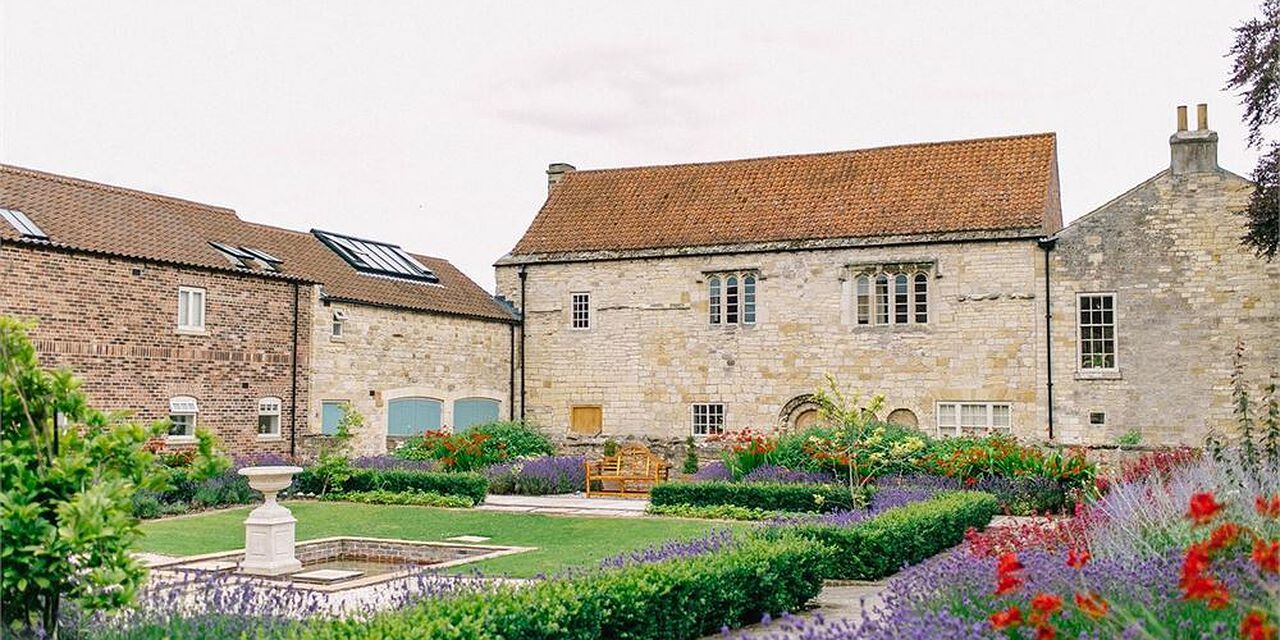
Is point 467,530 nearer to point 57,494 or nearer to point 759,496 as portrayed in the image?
point 759,496

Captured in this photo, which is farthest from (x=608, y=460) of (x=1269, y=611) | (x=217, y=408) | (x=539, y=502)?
(x=1269, y=611)

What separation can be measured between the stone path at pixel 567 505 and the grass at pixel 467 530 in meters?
0.72

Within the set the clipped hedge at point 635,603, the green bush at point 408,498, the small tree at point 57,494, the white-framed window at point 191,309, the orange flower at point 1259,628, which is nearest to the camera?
the orange flower at point 1259,628

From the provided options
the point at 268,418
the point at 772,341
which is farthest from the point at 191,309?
the point at 772,341

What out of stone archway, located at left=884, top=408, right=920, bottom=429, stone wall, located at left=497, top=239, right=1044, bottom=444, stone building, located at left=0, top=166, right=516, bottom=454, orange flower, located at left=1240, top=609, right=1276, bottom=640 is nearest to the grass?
stone building, located at left=0, top=166, right=516, bottom=454

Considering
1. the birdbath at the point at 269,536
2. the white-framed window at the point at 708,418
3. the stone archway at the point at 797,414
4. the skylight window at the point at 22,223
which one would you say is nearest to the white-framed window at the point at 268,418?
the skylight window at the point at 22,223

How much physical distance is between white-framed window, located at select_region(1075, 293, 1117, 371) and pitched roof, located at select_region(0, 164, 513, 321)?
1508 cm

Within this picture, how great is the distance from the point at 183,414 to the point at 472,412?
9.45 meters

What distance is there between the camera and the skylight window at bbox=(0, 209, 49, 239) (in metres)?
21.1

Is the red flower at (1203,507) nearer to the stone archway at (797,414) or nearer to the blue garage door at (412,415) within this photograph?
the stone archway at (797,414)

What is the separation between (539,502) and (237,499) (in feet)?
17.5

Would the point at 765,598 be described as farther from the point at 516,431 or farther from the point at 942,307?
the point at 942,307

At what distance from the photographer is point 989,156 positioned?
100 ft

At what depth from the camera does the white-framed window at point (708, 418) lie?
101 feet
